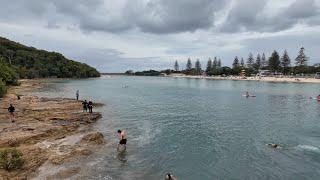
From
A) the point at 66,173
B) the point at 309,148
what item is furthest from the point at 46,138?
the point at 309,148

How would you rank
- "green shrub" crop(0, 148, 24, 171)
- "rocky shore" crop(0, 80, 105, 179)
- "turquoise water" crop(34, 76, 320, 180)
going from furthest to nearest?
1. "turquoise water" crop(34, 76, 320, 180)
2. "rocky shore" crop(0, 80, 105, 179)
3. "green shrub" crop(0, 148, 24, 171)

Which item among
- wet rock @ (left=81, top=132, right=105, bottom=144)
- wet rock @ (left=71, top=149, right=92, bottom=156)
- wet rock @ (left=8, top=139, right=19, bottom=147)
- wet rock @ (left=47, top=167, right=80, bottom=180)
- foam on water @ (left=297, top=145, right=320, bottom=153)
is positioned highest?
wet rock @ (left=8, top=139, right=19, bottom=147)

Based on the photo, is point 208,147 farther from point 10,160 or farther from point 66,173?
point 10,160

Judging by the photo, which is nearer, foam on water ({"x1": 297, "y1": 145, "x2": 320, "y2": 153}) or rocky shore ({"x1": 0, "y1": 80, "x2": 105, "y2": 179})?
rocky shore ({"x1": 0, "y1": 80, "x2": 105, "y2": 179})

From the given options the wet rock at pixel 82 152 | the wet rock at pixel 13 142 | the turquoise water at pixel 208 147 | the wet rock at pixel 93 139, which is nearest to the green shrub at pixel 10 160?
the turquoise water at pixel 208 147

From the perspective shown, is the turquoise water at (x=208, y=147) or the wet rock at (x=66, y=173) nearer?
the wet rock at (x=66, y=173)

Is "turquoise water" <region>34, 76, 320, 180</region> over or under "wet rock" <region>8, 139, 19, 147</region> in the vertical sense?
under

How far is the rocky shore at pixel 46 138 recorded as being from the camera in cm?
2801

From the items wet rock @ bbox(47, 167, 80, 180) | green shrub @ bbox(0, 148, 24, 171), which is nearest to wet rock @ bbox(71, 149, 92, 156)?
wet rock @ bbox(47, 167, 80, 180)

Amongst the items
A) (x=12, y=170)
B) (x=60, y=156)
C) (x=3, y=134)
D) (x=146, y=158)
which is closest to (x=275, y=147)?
(x=146, y=158)

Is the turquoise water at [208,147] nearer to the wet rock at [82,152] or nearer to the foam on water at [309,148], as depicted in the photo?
the foam on water at [309,148]

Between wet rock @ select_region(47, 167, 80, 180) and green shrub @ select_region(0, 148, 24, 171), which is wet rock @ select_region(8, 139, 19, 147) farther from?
wet rock @ select_region(47, 167, 80, 180)

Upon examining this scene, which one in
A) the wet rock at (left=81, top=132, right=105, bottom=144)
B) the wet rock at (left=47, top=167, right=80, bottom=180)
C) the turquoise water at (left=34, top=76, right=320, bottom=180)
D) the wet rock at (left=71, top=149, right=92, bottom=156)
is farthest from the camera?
the wet rock at (left=81, top=132, right=105, bottom=144)

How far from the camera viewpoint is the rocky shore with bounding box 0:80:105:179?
91.9ft
